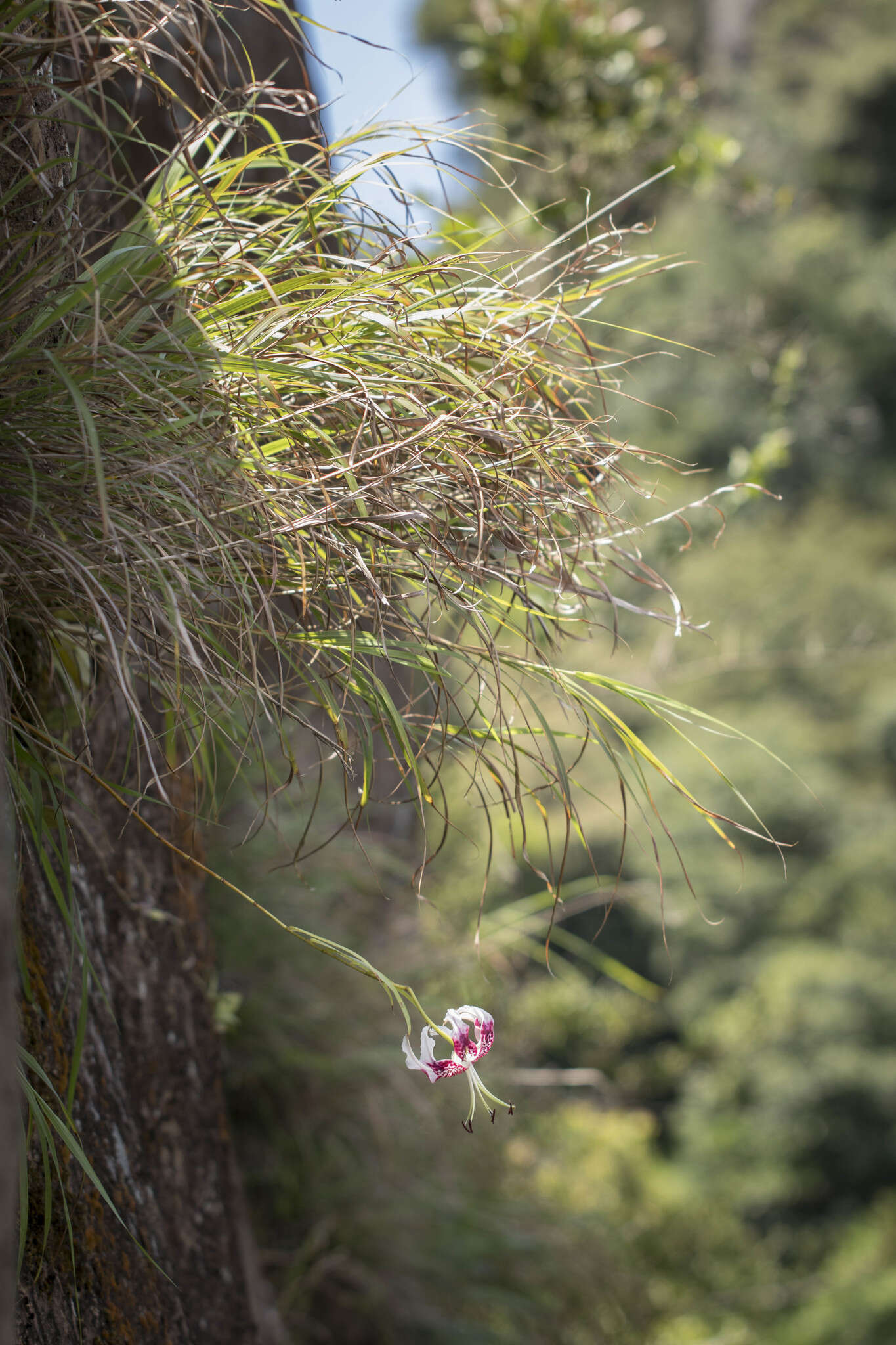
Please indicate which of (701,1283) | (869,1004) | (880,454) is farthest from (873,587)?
(701,1283)

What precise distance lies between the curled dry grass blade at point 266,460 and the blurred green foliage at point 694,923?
11 cm

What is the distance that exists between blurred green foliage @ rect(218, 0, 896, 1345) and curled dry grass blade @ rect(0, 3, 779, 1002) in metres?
0.11

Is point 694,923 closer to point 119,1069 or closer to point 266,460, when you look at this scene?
point 119,1069

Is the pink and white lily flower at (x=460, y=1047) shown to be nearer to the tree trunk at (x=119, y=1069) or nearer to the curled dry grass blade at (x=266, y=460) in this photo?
the curled dry grass blade at (x=266, y=460)

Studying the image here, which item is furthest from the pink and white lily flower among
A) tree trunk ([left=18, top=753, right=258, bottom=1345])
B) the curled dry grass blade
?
tree trunk ([left=18, top=753, right=258, bottom=1345])

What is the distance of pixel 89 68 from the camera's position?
42cm

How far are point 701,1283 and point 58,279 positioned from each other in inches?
148

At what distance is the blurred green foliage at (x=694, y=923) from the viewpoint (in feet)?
4.33

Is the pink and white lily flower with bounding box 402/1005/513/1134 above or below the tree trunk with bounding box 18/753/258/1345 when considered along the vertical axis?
above

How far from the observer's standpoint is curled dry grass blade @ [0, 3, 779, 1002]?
0.45m

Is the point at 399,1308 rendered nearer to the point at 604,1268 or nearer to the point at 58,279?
the point at 604,1268

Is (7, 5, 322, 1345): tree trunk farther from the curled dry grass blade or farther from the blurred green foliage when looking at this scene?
the blurred green foliage

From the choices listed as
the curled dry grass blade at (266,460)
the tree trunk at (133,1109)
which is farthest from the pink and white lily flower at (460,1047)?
the tree trunk at (133,1109)

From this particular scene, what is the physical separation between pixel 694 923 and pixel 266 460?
5426mm
